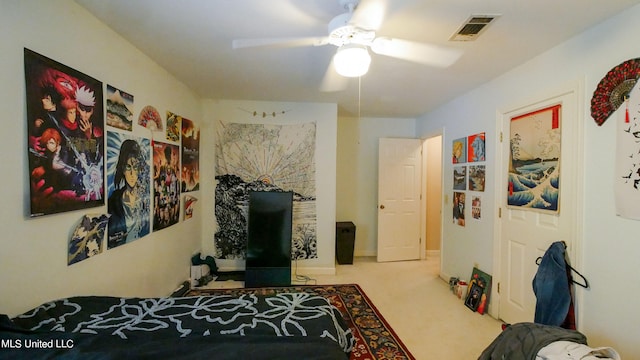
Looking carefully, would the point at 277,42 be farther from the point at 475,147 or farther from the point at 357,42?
the point at 475,147

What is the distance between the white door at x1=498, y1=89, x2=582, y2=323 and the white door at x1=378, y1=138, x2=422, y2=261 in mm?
1859

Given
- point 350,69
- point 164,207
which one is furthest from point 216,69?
point 350,69

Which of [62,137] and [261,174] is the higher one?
[62,137]

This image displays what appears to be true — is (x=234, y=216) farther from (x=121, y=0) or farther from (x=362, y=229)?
(x=121, y=0)

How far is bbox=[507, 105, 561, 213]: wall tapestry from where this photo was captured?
212 centimetres

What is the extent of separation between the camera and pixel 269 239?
3.51 metres

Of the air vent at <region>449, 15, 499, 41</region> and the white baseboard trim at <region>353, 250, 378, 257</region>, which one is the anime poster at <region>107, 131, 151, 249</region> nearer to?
the air vent at <region>449, 15, 499, 41</region>

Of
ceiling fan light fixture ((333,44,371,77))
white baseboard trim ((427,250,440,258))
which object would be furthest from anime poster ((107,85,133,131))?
white baseboard trim ((427,250,440,258))

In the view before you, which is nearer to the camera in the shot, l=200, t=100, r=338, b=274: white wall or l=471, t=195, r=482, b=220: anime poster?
l=471, t=195, r=482, b=220: anime poster

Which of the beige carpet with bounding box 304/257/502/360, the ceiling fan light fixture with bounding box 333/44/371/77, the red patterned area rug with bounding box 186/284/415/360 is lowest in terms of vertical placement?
the beige carpet with bounding box 304/257/502/360

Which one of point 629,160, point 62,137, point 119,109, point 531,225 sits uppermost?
point 119,109

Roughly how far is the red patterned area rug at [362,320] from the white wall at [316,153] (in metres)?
0.58

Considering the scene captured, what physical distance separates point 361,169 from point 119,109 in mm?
3534

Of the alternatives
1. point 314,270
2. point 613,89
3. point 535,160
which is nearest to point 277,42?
point 613,89
